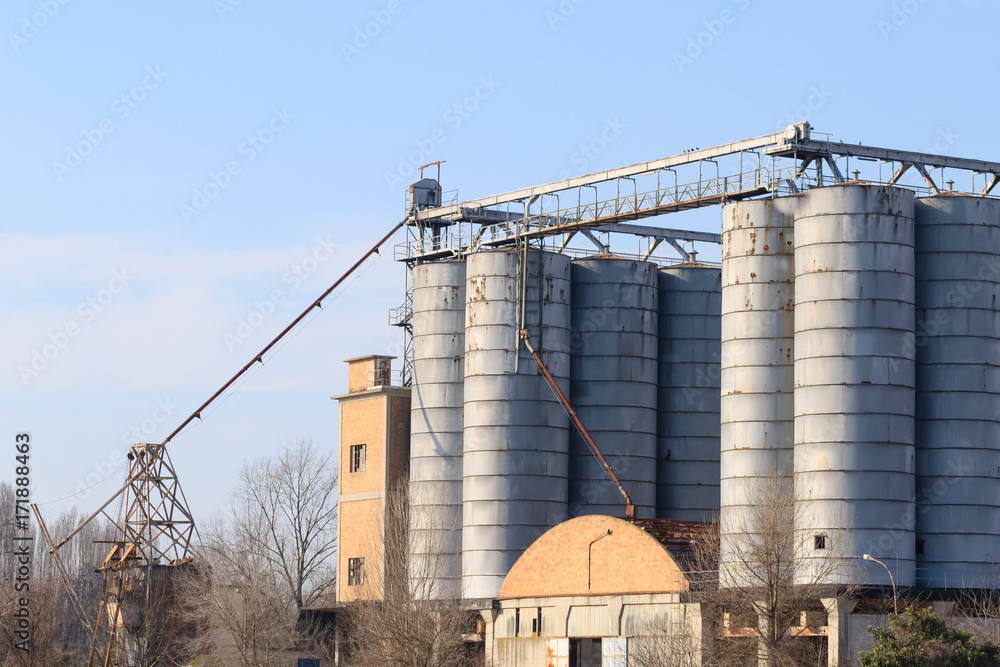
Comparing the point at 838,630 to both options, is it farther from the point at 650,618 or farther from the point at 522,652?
the point at 522,652

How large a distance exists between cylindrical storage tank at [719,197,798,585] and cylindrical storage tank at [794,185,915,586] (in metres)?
0.88

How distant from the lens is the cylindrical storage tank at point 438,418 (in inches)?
2429

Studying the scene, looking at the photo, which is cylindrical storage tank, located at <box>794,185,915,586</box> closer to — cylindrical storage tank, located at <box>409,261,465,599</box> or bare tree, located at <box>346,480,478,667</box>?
bare tree, located at <box>346,480,478,667</box>

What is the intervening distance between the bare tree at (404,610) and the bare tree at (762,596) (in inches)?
366

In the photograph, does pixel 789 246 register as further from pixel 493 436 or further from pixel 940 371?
pixel 493 436

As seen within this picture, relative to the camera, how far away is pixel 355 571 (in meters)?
68.6

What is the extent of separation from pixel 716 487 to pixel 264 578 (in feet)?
75.6

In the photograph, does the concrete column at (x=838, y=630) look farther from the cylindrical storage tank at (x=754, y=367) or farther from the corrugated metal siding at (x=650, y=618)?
the corrugated metal siding at (x=650, y=618)

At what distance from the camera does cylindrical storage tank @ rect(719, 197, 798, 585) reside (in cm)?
4919

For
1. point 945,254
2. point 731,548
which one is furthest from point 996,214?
point 731,548

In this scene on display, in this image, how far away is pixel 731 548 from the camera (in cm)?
4900

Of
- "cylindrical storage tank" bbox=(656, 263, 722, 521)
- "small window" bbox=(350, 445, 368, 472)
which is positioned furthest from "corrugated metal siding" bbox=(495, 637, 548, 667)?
"small window" bbox=(350, 445, 368, 472)

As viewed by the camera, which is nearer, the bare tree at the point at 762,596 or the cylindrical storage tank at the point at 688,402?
the bare tree at the point at 762,596

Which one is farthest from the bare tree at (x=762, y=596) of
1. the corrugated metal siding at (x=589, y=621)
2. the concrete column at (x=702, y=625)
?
the corrugated metal siding at (x=589, y=621)
